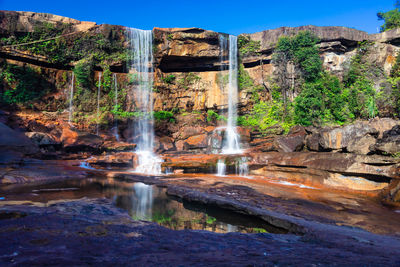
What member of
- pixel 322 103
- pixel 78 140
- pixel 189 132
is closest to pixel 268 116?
pixel 322 103

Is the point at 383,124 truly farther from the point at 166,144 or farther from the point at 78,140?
the point at 78,140

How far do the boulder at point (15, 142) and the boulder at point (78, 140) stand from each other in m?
2.10

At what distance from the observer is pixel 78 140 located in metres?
15.6

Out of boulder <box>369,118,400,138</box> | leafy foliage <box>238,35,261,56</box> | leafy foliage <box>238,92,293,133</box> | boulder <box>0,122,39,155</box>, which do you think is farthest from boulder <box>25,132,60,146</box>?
boulder <box>369,118,400,138</box>

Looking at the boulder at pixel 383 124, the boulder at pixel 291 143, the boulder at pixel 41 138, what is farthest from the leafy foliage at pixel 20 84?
the boulder at pixel 383 124

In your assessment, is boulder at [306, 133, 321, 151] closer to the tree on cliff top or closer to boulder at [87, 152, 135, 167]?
boulder at [87, 152, 135, 167]

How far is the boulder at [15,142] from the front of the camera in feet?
38.3

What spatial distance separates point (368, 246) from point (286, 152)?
10732 mm

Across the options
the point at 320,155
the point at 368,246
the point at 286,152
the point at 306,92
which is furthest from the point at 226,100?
the point at 368,246

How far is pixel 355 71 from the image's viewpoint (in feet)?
69.8

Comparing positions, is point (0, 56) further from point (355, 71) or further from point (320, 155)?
point (355, 71)

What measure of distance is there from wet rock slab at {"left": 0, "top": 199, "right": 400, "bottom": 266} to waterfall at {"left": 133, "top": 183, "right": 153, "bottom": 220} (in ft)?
5.50

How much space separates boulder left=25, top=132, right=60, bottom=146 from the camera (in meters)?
14.3

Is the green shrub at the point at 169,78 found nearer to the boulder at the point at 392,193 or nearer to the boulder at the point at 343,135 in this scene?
the boulder at the point at 343,135
